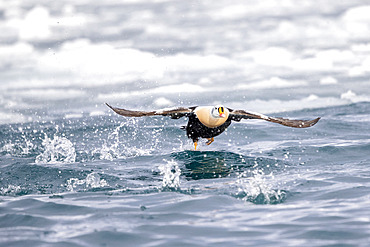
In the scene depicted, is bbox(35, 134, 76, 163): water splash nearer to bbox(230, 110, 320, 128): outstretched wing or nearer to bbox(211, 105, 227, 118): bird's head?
bbox(211, 105, 227, 118): bird's head

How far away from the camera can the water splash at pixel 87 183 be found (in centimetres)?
1019

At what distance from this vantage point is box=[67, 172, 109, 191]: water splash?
33.4 ft

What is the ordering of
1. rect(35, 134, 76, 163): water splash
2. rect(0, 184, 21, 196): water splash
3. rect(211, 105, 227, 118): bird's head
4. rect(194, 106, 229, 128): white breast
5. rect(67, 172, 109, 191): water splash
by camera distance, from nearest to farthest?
rect(0, 184, 21, 196): water splash
rect(67, 172, 109, 191): water splash
rect(211, 105, 227, 118): bird's head
rect(194, 106, 229, 128): white breast
rect(35, 134, 76, 163): water splash

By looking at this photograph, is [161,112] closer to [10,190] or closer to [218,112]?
[218,112]

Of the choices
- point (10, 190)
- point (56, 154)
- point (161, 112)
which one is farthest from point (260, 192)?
point (56, 154)

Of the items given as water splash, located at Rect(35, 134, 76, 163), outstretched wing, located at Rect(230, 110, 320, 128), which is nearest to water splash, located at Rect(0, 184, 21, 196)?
water splash, located at Rect(35, 134, 76, 163)

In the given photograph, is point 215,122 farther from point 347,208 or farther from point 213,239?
point 213,239

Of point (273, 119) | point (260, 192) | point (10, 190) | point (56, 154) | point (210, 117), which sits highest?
point (210, 117)

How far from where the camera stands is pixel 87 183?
10.5 meters

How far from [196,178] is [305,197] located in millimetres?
2945

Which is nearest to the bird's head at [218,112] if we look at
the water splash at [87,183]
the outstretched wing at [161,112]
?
the outstretched wing at [161,112]

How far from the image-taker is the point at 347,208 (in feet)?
25.4

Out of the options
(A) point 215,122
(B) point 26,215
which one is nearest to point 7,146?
(A) point 215,122

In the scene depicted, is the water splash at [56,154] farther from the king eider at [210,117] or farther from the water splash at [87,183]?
the king eider at [210,117]
